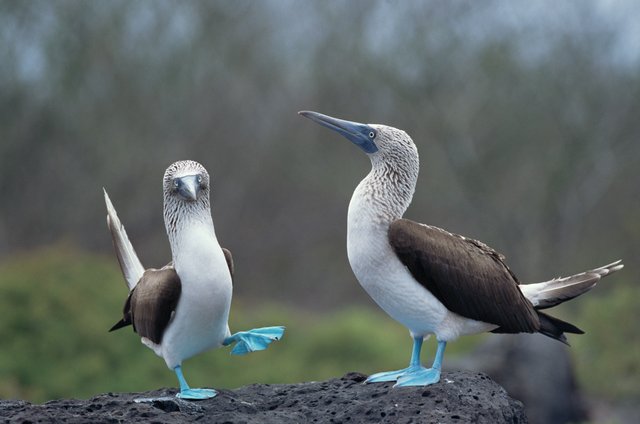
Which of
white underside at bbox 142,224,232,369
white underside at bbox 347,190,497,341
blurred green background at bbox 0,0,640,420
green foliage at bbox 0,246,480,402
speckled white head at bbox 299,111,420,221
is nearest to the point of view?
white underside at bbox 142,224,232,369

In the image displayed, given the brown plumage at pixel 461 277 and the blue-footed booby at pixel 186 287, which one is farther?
the brown plumage at pixel 461 277

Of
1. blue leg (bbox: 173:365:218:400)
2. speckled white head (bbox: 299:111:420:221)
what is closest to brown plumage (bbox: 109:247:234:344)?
blue leg (bbox: 173:365:218:400)

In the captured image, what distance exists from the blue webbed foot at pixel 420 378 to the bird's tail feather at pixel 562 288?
722 mm

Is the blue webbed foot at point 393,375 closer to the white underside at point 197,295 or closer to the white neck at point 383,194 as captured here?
the white neck at point 383,194

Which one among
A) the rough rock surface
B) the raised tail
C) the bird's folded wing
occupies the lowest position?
the rough rock surface

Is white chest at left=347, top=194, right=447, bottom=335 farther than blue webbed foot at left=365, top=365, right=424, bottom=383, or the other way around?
blue webbed foot at left=365, top=365, right=424, bottom=383

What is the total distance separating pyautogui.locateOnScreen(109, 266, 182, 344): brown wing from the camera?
15.4ft

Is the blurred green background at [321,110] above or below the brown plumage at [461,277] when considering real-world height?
above

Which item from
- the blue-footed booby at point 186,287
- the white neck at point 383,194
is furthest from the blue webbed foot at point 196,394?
the white neck at point 383,194

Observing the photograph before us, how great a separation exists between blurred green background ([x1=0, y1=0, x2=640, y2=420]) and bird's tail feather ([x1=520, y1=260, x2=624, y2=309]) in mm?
12373

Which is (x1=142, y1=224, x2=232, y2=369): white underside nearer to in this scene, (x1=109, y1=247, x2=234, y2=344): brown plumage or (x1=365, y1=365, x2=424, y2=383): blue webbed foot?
(x1=109, y1=247, x2=234, y2=344): brown plumage

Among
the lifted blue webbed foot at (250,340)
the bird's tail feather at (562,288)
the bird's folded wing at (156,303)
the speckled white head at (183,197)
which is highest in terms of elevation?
the speckled white head at (183,197)

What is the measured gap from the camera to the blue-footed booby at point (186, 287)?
184 inches

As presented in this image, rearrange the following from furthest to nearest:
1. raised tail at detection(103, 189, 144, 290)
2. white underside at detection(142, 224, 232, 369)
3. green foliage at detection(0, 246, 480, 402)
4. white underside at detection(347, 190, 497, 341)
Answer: green foliage at detection(0, 246, 480, 402), raised tail at detection(103, 189, 144, 290), white underside at detection(347, 190, 497, 341), white underside at detection(142, 224, 232, 369)
